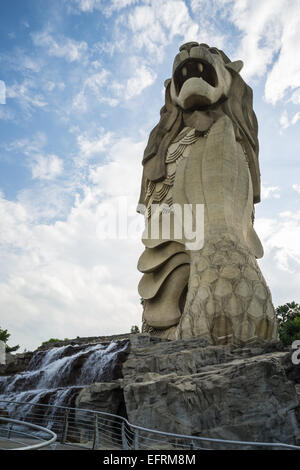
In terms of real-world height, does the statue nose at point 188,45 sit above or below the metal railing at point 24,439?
above

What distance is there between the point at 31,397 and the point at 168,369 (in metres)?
3.28

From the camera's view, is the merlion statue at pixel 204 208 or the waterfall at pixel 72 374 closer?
the waterfall at pixel 72 374

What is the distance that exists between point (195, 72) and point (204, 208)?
6.30 meters

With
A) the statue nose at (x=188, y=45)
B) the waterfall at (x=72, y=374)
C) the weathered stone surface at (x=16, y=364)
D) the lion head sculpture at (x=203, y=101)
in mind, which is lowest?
the waterfall at (x=72, y=374)

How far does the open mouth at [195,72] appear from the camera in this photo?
16234 millimetres

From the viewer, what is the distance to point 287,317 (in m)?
27.3

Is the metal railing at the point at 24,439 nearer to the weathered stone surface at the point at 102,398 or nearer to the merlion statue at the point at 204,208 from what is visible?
the weathered stone surface at the point at 102,398

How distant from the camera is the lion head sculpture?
16.0m

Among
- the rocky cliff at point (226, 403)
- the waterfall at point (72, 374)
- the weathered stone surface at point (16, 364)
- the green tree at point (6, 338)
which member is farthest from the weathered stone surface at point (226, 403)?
the green tree at point (6, 338)

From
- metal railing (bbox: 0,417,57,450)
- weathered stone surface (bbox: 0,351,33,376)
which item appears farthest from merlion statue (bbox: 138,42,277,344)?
metal railing (bbox: 0,417,57,450)

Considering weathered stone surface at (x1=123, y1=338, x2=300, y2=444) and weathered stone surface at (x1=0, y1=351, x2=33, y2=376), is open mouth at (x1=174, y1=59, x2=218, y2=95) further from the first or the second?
weathered stone surface at (x1=123, y1=338, x2=300, y2=444)

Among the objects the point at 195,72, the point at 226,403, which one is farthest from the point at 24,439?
the point at 195,72
